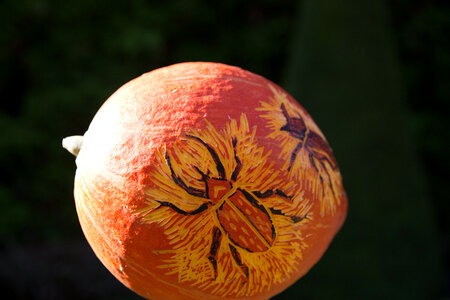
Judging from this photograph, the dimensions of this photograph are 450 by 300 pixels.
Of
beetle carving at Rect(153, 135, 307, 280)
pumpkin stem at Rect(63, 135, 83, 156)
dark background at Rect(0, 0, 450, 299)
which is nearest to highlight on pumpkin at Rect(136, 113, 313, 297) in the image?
beetle carving at Rect(153, 135, 307, 280)

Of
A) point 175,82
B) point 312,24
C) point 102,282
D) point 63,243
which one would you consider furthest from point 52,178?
point 175,82

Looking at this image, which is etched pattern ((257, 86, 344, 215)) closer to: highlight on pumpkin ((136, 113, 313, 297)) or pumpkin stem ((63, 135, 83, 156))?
highlight on pumpkin ((136, 113, 313, 297))

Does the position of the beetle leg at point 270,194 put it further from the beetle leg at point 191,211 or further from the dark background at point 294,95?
the dark background at point 294,95

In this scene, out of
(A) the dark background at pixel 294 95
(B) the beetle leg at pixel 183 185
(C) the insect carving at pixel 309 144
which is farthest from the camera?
(A) the dark background at pixel 294 95

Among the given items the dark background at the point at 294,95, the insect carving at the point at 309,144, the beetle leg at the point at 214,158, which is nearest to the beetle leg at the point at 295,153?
the insect carving at the point at 309,144

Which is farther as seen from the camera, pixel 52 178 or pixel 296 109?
pixel 52 178

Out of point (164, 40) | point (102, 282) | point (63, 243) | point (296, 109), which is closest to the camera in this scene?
point (296, 109)

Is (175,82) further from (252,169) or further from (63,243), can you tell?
(63,243)
